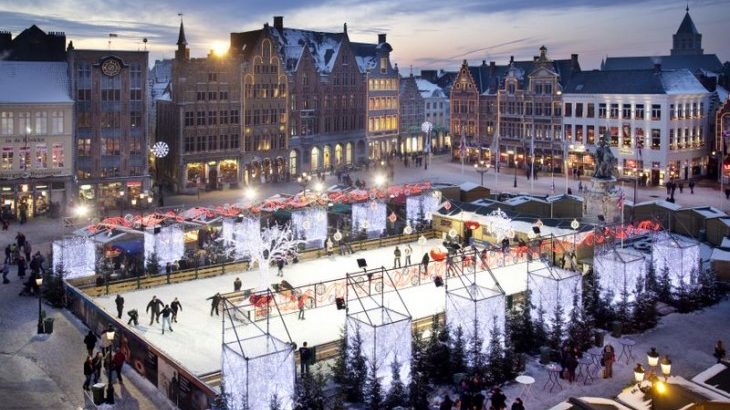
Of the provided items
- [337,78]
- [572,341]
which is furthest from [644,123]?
[572,341]

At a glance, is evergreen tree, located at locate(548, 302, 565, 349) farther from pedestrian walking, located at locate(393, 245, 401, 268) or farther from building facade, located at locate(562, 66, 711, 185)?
building facade, located at locate(562, 66, 711, 185)

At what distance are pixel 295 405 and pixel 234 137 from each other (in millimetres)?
54510

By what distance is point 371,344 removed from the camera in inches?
1000

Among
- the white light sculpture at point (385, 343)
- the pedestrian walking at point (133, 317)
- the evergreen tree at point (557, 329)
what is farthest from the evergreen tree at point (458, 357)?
the pedestrian walking at point (133, 317)

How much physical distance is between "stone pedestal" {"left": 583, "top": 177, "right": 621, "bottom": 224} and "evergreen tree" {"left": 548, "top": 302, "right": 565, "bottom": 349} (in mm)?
20460

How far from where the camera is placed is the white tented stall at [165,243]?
138ft

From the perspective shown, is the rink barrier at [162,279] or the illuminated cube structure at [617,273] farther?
the rink barrier at [162,279]

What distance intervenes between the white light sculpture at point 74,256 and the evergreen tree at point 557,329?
22.5 metres

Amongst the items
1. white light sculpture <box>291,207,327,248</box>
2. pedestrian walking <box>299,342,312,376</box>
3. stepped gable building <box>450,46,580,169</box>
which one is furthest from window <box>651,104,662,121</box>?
pedestrian walking <box>299,342,312,376</box>

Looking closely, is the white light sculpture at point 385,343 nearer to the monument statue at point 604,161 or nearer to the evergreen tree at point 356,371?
the evergreen tree at point 356,371

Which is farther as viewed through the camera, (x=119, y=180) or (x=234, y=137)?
(x=234, y=137)

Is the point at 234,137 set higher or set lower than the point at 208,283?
higher

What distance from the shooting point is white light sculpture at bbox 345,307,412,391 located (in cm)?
2531

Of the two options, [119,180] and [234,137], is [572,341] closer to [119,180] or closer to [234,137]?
[119,180]
